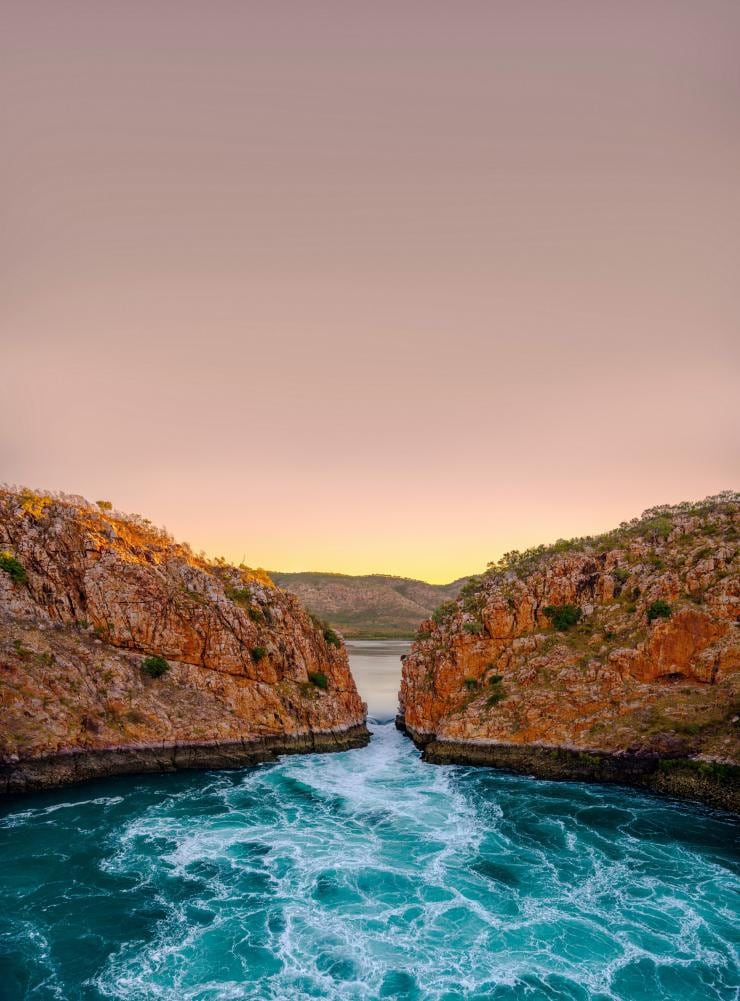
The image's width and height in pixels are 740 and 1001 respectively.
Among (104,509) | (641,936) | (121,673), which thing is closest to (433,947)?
(641,936)

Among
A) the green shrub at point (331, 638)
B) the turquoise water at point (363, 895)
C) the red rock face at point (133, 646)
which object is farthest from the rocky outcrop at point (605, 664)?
the red rock face at point (133, 646)

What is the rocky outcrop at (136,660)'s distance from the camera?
4250cm

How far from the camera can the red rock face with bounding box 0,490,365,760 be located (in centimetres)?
4344

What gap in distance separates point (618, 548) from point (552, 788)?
24.9 meters

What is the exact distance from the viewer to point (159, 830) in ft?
113

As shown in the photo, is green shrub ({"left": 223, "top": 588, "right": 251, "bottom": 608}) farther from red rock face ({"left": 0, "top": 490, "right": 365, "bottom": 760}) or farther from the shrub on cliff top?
the shrub on cliff top

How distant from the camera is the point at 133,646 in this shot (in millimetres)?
50719

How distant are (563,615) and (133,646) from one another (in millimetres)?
41503

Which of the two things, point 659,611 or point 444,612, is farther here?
point 444,612

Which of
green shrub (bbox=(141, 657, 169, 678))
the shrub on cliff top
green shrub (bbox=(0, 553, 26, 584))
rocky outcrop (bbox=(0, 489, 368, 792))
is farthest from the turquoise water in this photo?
green shrub (bbox=(0, 553, 26, 584))

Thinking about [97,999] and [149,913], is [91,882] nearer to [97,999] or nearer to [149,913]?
[149,913]

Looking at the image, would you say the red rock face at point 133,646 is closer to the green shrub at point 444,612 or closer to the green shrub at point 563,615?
the green shrub at point 444,612

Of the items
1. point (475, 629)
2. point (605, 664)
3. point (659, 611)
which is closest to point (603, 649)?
point (605, 664)

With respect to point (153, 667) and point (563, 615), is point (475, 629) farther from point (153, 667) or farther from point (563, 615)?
point (153, 667)
